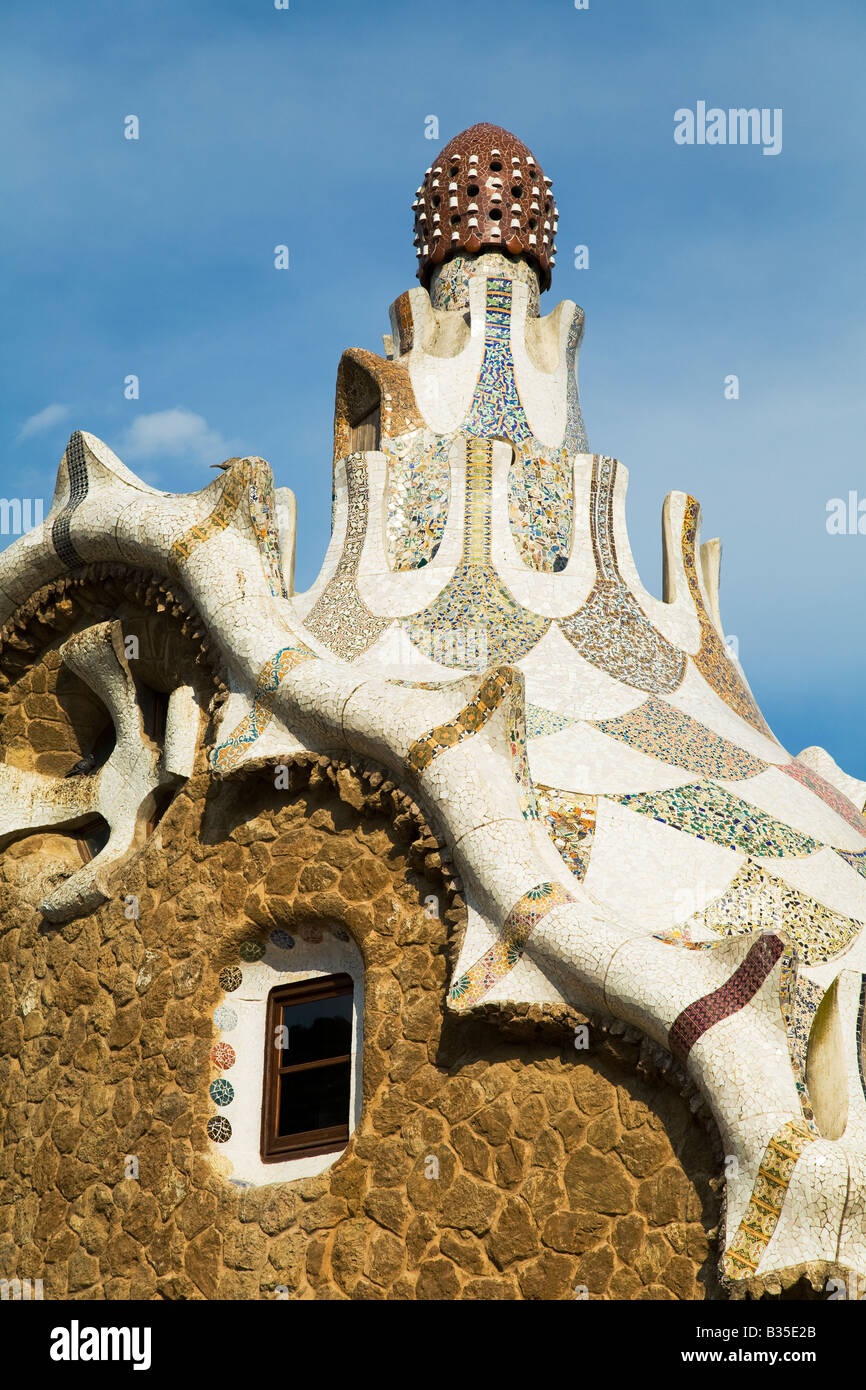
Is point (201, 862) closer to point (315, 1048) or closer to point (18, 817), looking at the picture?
point (315, 1048)

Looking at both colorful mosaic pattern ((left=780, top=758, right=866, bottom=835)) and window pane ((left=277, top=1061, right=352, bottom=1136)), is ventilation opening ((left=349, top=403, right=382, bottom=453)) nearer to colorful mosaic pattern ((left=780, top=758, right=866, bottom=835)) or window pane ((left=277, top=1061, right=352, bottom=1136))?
colorful mosaic pattern ((left=780, top=758, right=866, bottom=835))

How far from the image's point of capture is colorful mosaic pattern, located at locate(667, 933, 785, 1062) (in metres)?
5.12

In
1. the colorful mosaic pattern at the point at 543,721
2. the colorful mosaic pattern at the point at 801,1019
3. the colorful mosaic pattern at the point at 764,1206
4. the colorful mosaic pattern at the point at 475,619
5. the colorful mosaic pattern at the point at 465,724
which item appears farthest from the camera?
the colorful mosaic pattern at the point at 475,619

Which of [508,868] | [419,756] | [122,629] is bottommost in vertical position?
[508,868]

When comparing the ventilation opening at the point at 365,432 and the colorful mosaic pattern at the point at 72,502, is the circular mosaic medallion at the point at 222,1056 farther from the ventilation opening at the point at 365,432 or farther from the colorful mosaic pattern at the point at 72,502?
the ventilation opening at the point at 365,432

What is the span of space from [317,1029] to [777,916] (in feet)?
5.42

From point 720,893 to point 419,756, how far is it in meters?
1.21

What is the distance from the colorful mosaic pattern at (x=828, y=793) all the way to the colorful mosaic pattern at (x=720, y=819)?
550 millimetres

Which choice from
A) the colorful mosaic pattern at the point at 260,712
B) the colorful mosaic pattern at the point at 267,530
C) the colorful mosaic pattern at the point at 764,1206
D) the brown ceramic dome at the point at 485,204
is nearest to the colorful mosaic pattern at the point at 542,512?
the colorful mosaic pattern at the point at 267,530

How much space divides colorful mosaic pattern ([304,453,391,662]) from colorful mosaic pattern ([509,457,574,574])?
667mm

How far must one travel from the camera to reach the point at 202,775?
21.5ft

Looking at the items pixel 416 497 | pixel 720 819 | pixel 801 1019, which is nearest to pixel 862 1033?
pixel 801 1019

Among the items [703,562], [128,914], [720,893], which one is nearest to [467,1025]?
[720,893]

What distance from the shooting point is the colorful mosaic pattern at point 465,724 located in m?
5.87
